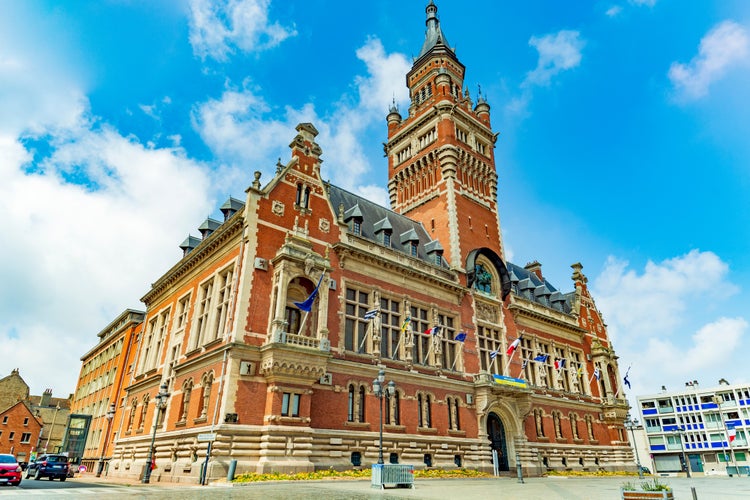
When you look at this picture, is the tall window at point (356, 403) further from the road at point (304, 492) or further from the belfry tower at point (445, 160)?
the belfry tower at point (445, 160)

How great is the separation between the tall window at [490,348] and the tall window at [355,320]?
12.2 m

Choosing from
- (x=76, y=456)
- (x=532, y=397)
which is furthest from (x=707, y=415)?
(x=76, y=456)

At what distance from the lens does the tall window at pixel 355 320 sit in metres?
31.4

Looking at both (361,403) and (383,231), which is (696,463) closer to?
(383,231)

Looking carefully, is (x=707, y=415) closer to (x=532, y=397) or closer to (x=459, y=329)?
(x=532, y=397)

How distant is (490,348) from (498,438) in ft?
24.0

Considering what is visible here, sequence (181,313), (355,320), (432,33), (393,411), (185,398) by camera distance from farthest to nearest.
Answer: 1. (432,33)
2. (181,313)
3. (355,320)
4. (393,411)
5. (185,398)

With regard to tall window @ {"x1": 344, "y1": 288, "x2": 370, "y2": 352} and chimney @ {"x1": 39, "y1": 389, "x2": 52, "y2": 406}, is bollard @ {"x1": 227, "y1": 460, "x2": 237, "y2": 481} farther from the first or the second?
chimney @ {"x1": 39, "y1": 389, "x2": 52, "y2": 406}

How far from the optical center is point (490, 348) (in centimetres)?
4091

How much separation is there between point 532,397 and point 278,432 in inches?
973

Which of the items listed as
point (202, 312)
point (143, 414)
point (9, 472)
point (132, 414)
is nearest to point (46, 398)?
point (132, 414)

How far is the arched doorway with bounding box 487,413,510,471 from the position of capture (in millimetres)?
37719

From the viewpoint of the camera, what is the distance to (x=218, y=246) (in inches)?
1270

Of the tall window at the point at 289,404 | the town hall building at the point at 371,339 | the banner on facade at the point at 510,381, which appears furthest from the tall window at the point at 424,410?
the tall window at the point at 289,404
